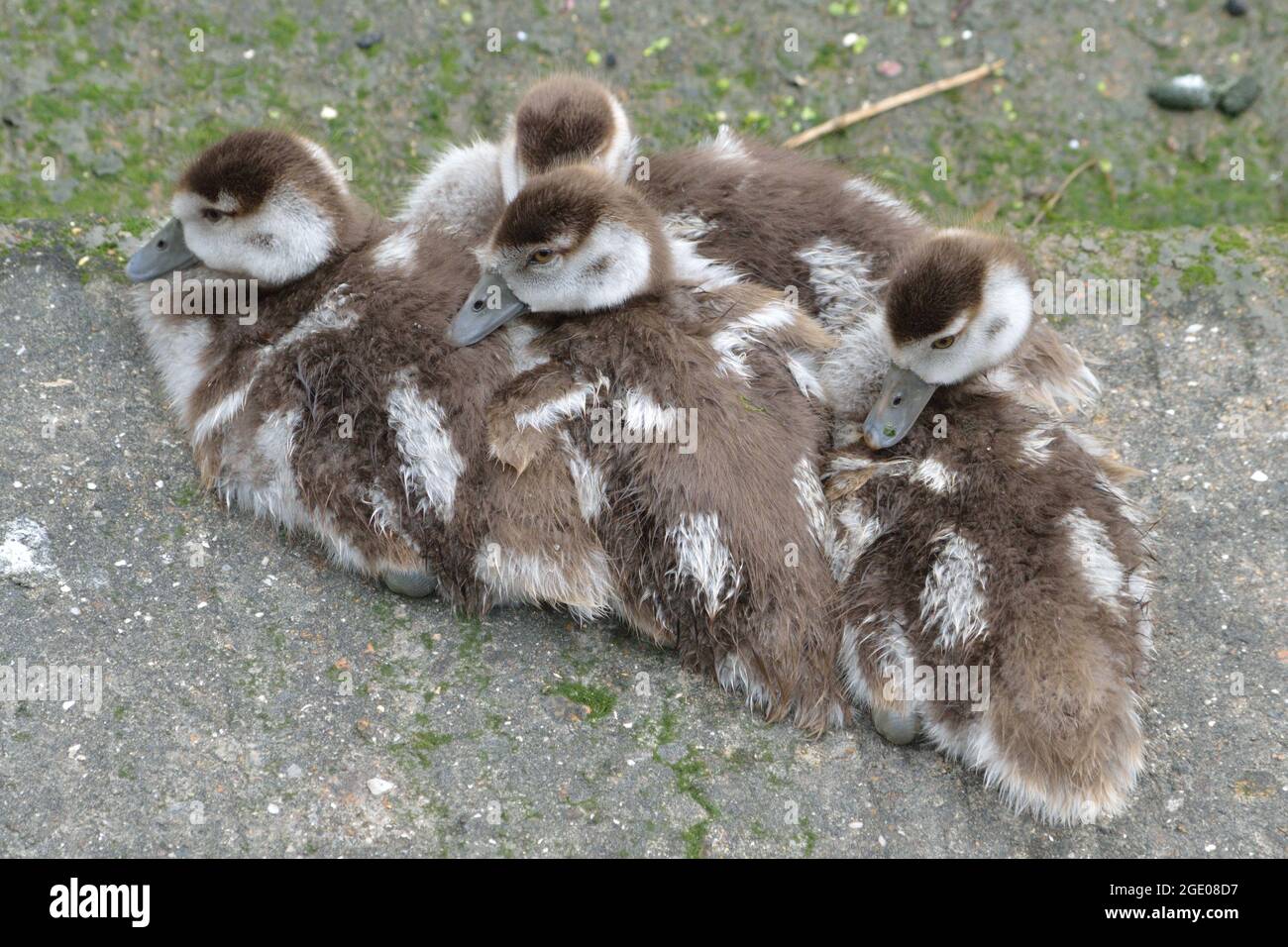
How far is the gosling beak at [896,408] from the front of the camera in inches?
111

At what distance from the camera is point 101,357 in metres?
3.22

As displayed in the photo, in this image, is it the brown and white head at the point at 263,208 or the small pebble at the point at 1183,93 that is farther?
the small pebble at the point at 1183,93

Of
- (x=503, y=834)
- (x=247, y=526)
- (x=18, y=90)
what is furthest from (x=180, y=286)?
(x=503, y=834)

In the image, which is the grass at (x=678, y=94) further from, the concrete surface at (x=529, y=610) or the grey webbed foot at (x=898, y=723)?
the grey webbed foot at (x=898, y=723)

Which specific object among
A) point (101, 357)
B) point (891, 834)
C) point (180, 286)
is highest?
point (180, 286)

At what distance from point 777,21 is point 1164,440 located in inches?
74.4

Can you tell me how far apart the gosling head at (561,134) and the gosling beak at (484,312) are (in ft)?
1.41

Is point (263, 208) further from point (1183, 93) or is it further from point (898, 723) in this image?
point (1183, 93)

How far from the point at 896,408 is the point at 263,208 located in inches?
58.0

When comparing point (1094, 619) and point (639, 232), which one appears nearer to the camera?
point (1094, 619)

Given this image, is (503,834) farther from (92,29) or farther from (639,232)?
(92,29)

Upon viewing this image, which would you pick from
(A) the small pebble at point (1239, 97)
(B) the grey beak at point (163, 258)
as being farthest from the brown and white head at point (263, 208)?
(A) the small pebble at point (1239, 97)

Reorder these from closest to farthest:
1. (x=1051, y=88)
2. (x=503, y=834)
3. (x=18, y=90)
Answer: (x=503, y=834) → (x=18, y=90) → (x=1051, y=88)

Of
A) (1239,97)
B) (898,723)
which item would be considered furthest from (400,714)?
(1239,97)
